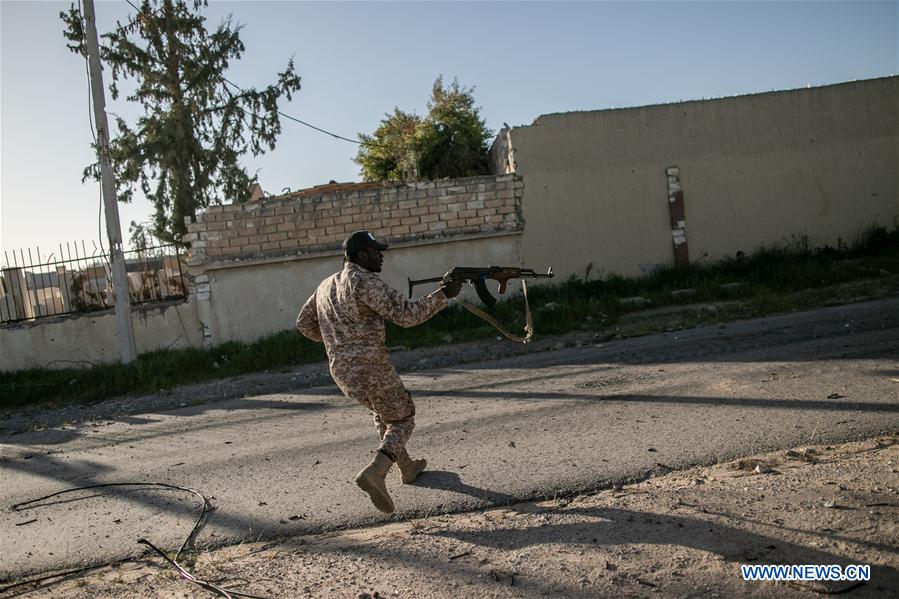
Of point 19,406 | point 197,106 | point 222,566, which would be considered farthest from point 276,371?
point 197,106

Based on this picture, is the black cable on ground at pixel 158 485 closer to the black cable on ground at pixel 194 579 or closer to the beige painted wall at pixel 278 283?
the black cable on ground at pixel 194 579

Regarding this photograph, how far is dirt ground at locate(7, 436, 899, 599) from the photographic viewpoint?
10.2 ft

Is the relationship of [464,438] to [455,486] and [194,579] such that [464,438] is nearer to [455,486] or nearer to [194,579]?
[455,486]

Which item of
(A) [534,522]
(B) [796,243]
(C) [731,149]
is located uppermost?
(C) [731,149]

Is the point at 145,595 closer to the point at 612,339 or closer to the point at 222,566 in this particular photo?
the point at 222,566

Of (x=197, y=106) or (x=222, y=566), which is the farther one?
(x=197, y=106)

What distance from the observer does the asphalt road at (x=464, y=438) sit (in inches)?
173

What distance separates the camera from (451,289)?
4309 mm

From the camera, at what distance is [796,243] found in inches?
530

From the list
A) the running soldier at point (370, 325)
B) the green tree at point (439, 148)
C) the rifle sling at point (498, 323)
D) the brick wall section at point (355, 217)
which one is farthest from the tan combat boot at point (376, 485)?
the green tree at point (439, 148)

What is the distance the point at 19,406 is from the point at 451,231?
7.17m

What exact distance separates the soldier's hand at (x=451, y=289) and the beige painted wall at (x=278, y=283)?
7708mm

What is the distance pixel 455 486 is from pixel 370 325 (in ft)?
3.84

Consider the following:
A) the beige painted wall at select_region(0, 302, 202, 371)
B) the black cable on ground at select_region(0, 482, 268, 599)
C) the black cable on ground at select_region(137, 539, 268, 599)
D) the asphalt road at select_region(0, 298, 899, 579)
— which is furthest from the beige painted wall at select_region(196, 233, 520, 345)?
the black cable on ground at select_region(137, 539, 268, 599)
